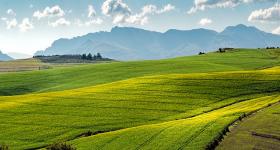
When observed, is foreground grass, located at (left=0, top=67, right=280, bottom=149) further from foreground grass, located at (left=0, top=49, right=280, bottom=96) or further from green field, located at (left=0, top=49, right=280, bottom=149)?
foreground grass, located at (left=0, top=49, right=280, bottom=96)

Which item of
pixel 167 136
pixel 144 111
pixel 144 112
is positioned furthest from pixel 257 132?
pixel 144 111

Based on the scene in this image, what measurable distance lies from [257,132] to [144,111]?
23.5m

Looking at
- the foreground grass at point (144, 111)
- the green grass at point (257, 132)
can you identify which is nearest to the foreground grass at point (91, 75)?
the foreground grass at point (144, 111)

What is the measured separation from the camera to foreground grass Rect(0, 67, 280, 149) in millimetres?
43750

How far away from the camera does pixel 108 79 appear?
375 ft

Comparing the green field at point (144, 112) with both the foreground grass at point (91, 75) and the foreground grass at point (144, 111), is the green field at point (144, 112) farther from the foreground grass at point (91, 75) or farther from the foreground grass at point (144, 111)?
the foreground grass at point (91, 75)

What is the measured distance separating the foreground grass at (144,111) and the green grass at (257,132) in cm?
193

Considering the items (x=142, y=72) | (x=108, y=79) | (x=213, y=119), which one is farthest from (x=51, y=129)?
(x=142, y=72)

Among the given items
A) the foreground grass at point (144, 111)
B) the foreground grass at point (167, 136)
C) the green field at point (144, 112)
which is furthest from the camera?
the foreground grass at point (144, 111)

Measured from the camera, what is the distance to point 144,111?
60.6 m

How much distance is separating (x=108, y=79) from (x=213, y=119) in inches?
2728

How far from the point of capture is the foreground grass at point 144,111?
144ft

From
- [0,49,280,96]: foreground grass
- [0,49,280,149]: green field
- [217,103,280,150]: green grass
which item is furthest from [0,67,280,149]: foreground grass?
[0,49,280,96]: foreground grass

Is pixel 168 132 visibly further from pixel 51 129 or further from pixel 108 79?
pixel 108 79
